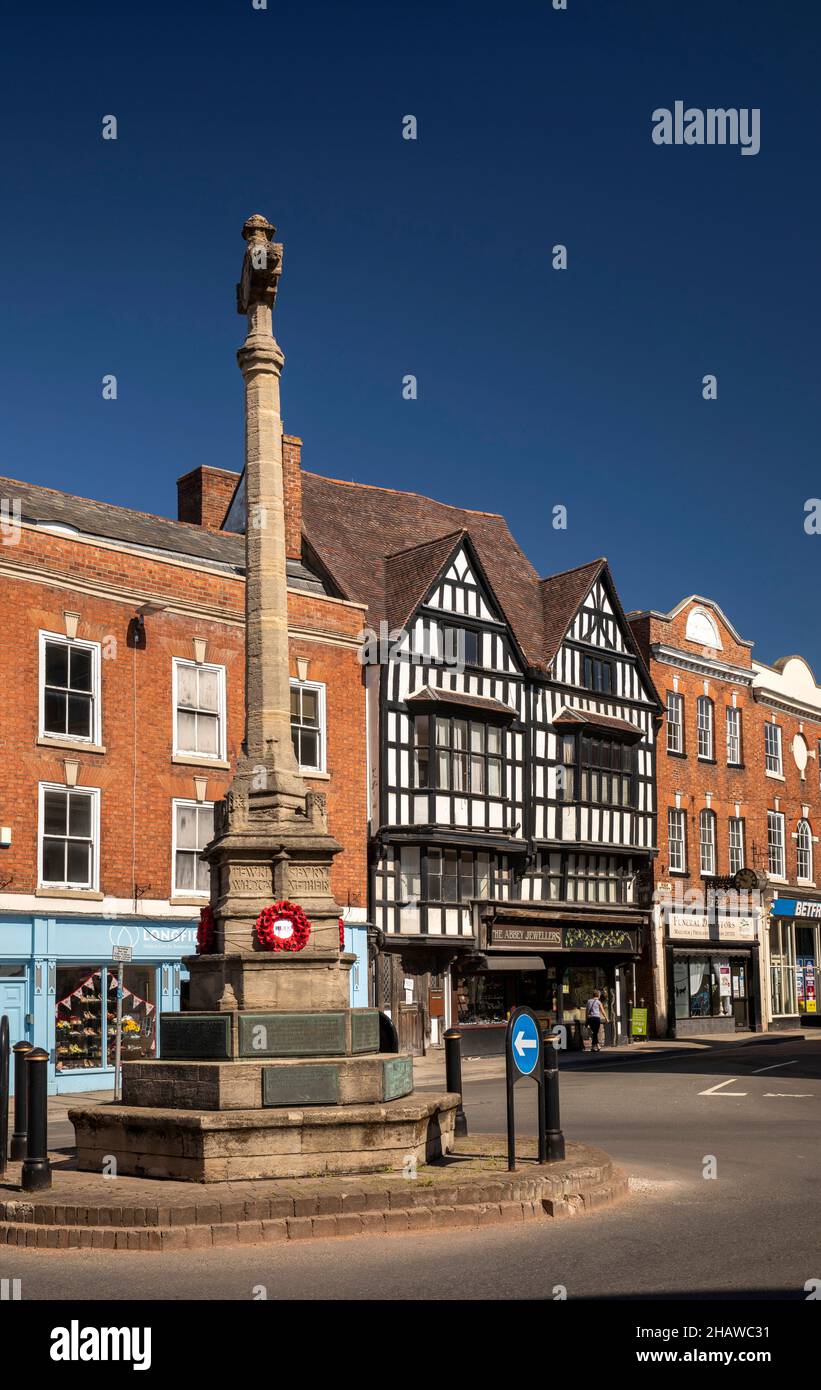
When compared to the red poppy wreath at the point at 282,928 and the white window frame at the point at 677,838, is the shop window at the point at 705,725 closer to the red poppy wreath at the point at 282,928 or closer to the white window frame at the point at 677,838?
the white window frame at the point at 677,838

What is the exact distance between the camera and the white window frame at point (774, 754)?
4497 centimetres

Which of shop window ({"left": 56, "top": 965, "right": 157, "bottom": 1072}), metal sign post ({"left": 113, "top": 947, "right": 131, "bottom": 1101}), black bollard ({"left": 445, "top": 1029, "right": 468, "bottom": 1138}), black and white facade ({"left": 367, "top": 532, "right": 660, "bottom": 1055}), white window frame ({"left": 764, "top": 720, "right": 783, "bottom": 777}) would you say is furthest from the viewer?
white window frame ({"left": 764, "top": 720, "right": 783, "bottom": 777})

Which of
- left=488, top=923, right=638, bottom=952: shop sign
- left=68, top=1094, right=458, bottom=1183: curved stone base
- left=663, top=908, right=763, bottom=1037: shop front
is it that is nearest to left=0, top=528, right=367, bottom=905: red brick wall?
left=488, top=923, right=638, bottom=952: shop sign

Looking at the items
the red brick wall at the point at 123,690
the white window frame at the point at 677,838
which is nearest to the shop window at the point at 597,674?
the white window frame at the point at 677,838

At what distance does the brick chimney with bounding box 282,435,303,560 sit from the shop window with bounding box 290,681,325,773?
4.01 metres

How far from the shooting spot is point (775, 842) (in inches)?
1780

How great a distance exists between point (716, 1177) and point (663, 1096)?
323 inches

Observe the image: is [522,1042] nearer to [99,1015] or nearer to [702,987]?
[99,1015]

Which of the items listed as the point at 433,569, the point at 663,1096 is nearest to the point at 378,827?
the point at 433,569

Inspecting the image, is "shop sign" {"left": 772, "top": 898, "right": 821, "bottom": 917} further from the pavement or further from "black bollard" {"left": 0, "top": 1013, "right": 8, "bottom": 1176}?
"black bollard" {"left": 0, "top": 1013, "right": 8, "bottom": 1176}

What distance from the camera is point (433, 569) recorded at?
32219mm

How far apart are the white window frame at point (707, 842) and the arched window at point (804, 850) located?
246 inches

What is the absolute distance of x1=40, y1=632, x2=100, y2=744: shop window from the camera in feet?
79.8

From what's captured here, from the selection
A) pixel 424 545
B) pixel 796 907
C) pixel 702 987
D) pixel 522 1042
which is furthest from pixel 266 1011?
pixel 796 907
